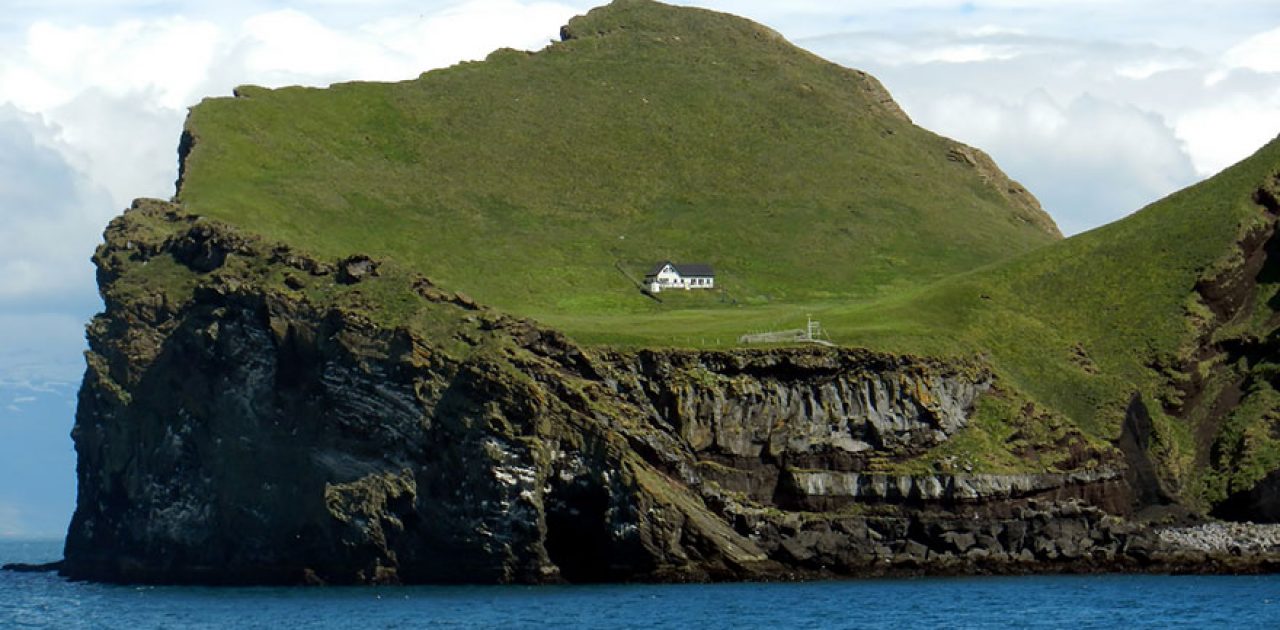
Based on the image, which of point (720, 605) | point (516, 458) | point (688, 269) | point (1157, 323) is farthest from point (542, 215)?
point (720, 605)

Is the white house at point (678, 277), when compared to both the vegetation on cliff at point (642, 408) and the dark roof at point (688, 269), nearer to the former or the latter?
the dark roof at point (688, 269)

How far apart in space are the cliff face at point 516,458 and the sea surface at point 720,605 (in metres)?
3.40

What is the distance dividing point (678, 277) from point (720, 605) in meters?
73.0

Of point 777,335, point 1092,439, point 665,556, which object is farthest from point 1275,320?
point 665,556

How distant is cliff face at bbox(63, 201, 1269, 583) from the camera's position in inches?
4734

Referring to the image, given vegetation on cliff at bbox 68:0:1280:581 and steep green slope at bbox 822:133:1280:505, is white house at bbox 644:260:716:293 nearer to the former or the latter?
vegetation on cliff at bbox 68:0:1280:581

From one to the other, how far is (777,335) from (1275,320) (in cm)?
3725

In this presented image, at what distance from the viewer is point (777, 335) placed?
453ft

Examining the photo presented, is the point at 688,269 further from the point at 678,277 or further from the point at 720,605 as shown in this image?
the point at 720,605

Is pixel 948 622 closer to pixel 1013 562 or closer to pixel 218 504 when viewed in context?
pixel 1013 562

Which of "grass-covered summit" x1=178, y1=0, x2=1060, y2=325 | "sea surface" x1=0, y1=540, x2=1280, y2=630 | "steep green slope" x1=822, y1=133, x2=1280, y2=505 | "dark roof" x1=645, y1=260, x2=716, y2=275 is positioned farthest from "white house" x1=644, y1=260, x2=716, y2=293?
"sea surface" x1=0, y1=540, x2=1280, y2=630

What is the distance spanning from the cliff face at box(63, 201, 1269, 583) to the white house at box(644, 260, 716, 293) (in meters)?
41.8

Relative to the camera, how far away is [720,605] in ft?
343

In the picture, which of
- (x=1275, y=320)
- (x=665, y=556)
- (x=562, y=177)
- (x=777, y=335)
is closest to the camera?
(x=665, y=556)
